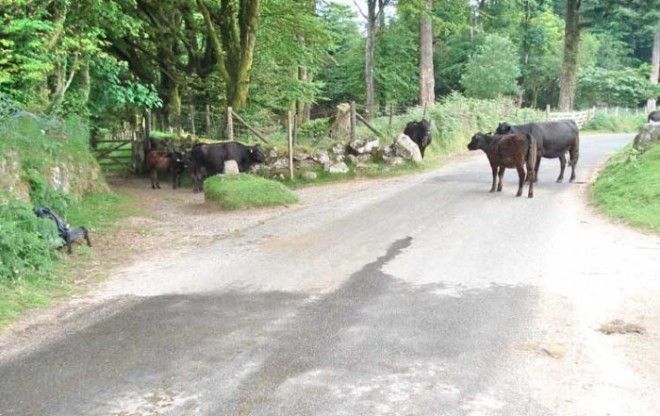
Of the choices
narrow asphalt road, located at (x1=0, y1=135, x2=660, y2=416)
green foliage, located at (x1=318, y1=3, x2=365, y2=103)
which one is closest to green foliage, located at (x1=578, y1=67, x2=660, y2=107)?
green foliage, located at (x1=318, y1=3, x2=365, y2=103)

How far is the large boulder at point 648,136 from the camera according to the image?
51.6ft

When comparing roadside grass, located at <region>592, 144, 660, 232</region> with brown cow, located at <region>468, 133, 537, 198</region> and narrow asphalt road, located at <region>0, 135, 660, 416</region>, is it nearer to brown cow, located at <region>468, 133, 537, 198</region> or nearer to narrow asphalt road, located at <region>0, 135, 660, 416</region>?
narrow asphalt road, located at <region>0, 135, 660, 416</region>

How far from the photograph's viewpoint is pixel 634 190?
1229cm

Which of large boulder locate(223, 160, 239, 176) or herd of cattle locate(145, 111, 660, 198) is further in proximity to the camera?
large boulder locate(223, 160, 239, 176)

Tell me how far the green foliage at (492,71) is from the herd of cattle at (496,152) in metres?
22.5

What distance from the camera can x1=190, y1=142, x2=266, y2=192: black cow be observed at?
59.9 feet

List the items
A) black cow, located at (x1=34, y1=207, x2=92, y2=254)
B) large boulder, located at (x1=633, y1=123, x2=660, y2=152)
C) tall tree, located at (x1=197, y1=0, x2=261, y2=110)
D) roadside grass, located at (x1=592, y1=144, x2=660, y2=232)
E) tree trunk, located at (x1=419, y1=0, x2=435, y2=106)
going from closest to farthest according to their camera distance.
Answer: black cow, located at (x1=34, y1=207, x2=92, y2=254) → roadside grass, located at (x1=592, y1=144, x2=660, y2=232) → large boulder, located at (x1=633, y1=123, x2=660, y2=152) → tall tree, located at (x1=197, y1=0, x2=261, y2=110) → tree trunk, located at (x1=419, y1=0, x2=435, y2=106)

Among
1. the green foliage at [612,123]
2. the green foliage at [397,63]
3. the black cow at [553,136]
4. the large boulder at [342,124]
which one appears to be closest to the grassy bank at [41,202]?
the large boulder at [342,124]

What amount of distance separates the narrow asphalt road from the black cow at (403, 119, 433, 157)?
10328 mm

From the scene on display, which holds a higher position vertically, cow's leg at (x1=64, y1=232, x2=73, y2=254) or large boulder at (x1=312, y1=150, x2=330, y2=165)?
large boulder at (x1=312, y1=150, x2=330, y2=165)

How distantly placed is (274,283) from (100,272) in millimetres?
2480

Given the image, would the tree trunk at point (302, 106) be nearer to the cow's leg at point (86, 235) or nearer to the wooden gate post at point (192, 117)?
the wooden gate post at point (192, 117)

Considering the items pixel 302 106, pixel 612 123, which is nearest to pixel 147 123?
pixel 302 106

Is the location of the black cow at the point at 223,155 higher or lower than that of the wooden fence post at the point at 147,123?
lower
